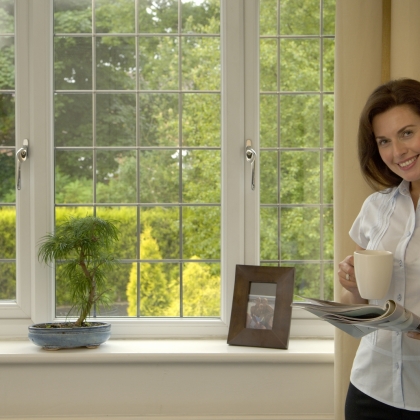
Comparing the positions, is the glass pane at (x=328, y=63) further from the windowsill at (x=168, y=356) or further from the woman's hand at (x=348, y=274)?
the woman's hand at (x=348, y=274)

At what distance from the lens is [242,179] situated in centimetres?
291

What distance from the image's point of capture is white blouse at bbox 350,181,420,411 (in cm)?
163

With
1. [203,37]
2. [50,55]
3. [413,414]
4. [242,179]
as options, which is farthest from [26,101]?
[413,414]

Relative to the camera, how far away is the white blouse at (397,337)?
5.34 ft

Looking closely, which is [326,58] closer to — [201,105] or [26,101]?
[201,105]

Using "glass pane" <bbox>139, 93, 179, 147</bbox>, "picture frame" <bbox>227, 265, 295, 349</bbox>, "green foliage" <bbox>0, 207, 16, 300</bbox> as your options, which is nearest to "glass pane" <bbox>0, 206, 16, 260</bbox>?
"green foliage" <bbox>0, 207, 16, 300</bbox>

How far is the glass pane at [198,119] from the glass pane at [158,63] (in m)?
0.11

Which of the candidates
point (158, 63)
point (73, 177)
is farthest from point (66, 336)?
point (158, 63)

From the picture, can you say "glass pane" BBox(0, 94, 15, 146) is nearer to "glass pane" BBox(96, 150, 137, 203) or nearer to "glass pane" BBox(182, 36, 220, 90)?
"glass pane" BBox(96, 150, 137, 203)

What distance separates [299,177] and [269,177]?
138mm

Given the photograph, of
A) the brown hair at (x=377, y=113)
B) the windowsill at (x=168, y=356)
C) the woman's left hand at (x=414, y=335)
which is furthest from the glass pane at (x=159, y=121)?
the woman's left hand at (x=414, y=335)

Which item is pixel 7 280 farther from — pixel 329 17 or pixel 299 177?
pixel 329 17

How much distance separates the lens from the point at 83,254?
2707 mm

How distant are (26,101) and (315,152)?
4.41 ft
